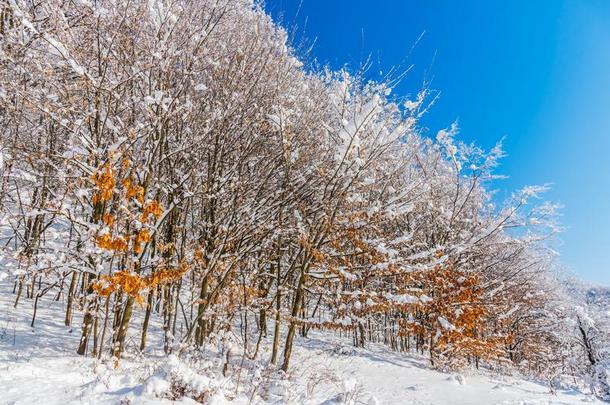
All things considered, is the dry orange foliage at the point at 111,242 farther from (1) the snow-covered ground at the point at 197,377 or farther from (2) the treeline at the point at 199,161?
(1) the snow-covered ground at the point at 197,377

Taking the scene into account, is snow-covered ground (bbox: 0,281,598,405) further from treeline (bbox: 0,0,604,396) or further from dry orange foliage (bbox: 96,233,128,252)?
dry orange foliage (bbox: 96,233,128,252)

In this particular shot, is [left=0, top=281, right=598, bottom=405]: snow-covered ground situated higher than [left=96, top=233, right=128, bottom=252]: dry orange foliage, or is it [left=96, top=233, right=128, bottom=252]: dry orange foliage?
[left=96, top=233, right=128, bottom=252]: dry orange foliage

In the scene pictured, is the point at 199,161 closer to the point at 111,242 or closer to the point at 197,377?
the point at 111,242

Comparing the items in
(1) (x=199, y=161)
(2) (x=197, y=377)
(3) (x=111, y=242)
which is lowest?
(2) (x=197, y=377)

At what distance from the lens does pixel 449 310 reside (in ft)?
40.9

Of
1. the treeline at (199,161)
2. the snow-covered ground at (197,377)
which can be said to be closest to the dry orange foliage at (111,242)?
the treeline at (199,161)

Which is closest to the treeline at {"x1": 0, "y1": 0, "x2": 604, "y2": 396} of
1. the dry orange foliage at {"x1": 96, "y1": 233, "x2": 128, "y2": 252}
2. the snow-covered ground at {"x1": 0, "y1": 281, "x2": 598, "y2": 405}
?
the dry orange foliage at {"x1": 96, "y1": 233, "x2": 128, "y2": 252}

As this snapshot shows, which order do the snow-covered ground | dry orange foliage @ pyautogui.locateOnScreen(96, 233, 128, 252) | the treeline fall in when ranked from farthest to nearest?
the treeline < dry orange foliage @ pyautogui.locateOnScreen(96, 233, 128, 252) < the snow-covered ground

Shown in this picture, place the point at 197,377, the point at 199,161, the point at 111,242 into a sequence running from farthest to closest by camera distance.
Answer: the point at 199,161, the point at 111,242, the point at 197,377

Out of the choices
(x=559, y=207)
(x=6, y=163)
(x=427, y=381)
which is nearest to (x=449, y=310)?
(x=427, y=381)

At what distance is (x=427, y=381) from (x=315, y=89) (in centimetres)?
984

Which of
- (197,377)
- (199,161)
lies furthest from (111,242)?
(199,161)

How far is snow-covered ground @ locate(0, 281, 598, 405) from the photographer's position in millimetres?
4855

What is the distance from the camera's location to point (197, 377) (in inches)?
202
